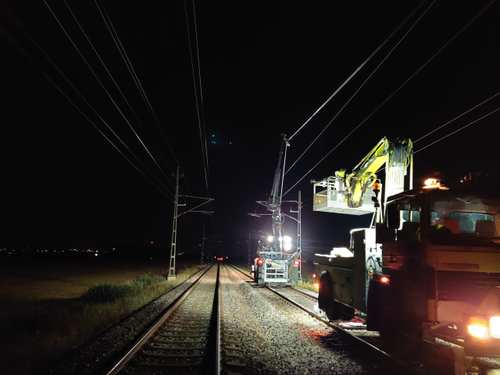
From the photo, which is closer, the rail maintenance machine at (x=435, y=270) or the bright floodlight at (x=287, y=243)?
the rail maintenance machine at (x=435, y=270)

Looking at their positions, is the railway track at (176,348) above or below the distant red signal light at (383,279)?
below

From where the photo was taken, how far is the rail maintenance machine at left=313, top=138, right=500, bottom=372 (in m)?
5.98

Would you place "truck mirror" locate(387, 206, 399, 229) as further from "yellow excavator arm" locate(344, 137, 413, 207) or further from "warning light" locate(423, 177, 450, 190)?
"yellow excavator arm" locate(344, 137, 413, 207)

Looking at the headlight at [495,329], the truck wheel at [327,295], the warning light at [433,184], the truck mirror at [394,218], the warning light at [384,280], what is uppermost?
the warning light at [433,184]

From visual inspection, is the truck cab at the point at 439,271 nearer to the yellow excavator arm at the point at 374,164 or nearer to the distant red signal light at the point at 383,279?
the distant red signal light at the point at 383,279

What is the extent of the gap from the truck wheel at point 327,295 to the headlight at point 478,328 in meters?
5.42

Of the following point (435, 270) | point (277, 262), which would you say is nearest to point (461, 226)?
point (435, 270)

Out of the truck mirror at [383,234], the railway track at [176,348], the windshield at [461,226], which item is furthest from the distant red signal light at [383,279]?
the railway track at [176,348]

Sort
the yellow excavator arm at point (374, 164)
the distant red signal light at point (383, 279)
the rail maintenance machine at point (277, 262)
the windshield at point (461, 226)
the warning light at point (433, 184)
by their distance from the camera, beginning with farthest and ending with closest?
1. the rail maintenance machine at point (277, 262)
2. the yellow excavator arm at point (374, 164)
3. the distant red signal light at point (383, 279)
4. the warning light at point (433, 184)
5. the windshield at point (461, 226)

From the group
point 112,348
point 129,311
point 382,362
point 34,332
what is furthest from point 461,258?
point 129,311

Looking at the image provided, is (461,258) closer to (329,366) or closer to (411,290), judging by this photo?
(411,290)

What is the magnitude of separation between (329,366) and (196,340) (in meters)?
3.29

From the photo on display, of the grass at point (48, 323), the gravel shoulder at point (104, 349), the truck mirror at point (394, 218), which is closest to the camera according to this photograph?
the gravel shoulder at point (104, 349)

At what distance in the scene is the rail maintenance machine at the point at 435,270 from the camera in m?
5.98
